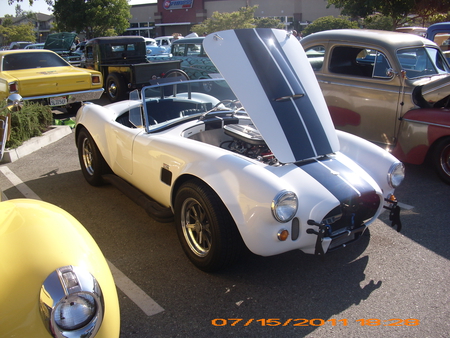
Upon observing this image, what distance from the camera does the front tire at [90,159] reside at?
469 cm

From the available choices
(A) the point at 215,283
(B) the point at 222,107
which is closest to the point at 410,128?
(B) the point at 222,107

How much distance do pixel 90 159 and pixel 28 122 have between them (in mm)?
2529

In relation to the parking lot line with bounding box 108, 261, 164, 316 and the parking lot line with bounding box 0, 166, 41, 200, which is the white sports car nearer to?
the parking lot line with bounding box 108, 261, 164, 316

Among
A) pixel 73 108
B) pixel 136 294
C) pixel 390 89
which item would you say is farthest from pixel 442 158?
pixel 73 108

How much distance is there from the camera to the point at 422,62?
235 inches

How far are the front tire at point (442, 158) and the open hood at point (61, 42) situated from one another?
625 inches

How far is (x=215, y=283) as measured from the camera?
306 cm

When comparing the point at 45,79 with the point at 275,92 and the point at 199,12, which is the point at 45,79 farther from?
the point at 199,12

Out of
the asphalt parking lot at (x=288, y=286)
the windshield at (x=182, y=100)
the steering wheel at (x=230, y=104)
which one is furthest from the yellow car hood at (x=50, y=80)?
the steering wheel at (x=230, y=104)

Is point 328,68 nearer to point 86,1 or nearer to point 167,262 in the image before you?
point 167,262

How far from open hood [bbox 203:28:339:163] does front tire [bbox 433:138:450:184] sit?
2.37 m

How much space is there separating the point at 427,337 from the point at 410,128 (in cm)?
349

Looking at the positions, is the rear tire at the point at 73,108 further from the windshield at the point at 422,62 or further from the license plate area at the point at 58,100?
the windshield at the point at 422,62

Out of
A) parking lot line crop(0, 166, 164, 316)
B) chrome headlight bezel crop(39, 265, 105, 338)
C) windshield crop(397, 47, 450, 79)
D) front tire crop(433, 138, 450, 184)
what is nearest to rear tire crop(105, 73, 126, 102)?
windshield crop(397, 47, 450, 79)
